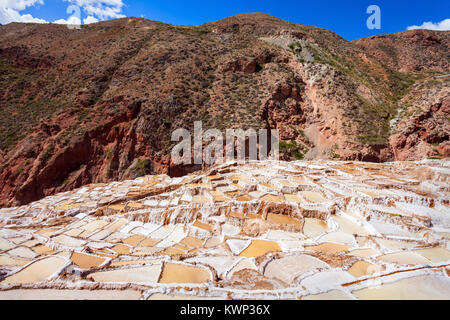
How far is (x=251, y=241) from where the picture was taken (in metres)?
5.64

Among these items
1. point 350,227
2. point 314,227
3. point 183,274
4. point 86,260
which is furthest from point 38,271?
point 350,227

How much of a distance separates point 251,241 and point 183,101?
2189 centimetres

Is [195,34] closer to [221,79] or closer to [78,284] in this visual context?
[221,79]

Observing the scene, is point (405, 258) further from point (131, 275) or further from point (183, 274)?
point (131, 275)

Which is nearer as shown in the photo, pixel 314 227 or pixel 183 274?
pixel 183 274

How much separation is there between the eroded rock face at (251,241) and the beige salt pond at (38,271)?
0.08 feet

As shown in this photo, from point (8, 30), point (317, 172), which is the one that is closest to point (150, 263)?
point (317, 172)

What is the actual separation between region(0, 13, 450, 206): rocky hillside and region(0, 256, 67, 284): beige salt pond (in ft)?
52.4

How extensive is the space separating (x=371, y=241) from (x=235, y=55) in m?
29.8

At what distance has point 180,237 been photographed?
662 cm

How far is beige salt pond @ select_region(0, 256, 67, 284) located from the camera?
3611 mm

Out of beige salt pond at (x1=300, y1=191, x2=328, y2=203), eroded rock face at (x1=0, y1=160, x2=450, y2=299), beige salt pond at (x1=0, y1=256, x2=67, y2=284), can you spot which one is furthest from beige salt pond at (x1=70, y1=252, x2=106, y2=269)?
beige salt pond at (x1=300, y1=191, x2=328, y2=203)

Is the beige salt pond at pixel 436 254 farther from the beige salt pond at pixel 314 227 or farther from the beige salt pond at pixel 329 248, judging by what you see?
the beige salt pond at pixel 314 227

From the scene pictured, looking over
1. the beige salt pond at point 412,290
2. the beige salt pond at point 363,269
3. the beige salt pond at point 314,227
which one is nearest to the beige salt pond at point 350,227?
the beige salt pond at point 314,227
